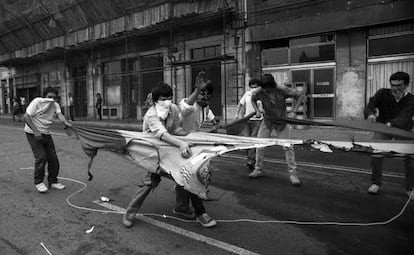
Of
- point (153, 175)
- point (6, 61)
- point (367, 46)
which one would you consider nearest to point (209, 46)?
point (367, 46)

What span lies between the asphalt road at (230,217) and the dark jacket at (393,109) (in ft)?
3.63

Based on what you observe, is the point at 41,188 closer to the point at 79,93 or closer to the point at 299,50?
the point at 299,50

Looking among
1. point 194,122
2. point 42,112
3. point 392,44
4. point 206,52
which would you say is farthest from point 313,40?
point 42,112

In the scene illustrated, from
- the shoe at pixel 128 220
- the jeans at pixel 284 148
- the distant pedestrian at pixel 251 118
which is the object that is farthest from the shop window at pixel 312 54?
the shoe at pixel 128 220

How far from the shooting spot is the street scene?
11.7 ft

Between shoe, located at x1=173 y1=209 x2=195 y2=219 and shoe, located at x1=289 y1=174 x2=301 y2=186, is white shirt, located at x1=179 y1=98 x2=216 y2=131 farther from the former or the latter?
shoe, located at x1=289 y1=174 x2=301 y2=186

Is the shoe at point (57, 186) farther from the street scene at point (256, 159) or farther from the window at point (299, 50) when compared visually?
the window at point (299, 50)

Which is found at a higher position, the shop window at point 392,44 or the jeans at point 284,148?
the shop window at point 392,44

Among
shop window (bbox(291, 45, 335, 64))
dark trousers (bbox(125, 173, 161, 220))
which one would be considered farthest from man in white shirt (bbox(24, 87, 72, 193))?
shop window (bbox(291, 45, 335, 64))

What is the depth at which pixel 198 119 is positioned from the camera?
468 centimetres

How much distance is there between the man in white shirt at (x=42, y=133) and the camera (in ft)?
17.8

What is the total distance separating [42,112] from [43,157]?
0.73 m

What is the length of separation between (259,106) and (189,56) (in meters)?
12.4

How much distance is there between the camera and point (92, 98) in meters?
23.3
